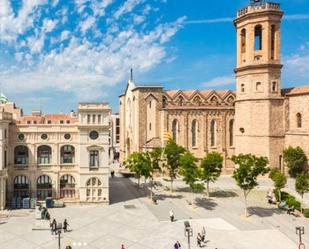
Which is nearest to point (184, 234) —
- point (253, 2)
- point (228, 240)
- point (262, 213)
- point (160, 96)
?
point (228, 240)

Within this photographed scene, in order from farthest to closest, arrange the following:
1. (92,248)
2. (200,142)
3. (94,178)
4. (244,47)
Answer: (200,142)
(244,47)
(94,178)
(92,248)

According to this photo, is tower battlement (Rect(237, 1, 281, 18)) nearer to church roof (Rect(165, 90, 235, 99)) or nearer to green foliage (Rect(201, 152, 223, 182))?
church roof (Rect(165, 90, 235, 99))

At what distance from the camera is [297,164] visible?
206 ft

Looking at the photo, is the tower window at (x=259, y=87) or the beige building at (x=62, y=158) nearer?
the beige building at (x=62, y=158)

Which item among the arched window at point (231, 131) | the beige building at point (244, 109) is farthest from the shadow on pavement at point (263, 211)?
the arched window at point (231, 131)

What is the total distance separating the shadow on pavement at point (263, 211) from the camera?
43250 mm

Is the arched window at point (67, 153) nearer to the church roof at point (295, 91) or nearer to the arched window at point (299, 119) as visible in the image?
the arched window at point (299, 119)

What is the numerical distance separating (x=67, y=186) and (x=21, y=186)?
5671 mm

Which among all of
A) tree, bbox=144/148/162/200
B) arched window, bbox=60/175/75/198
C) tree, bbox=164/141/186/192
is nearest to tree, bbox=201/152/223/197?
tree, bbox=164/141/186/192

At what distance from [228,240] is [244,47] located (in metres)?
41.9

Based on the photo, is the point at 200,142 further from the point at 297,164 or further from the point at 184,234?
the point at 184,234

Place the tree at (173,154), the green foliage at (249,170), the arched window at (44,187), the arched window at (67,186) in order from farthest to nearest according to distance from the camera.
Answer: the tree at (173,154) → the arched window at (67,186) → the arched window at (44,187) → the green foliage at (249,170)

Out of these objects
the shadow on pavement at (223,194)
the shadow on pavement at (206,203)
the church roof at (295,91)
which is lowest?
the shadow on pavement at (206,203)

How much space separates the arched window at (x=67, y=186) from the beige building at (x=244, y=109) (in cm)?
2133
